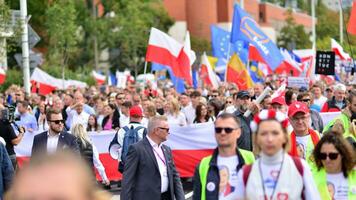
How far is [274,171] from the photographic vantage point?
528 centimetres

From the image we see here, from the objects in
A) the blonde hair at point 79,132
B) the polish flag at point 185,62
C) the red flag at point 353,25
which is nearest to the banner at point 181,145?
the blonde hair at point 79,132

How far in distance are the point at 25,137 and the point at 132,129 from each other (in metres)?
4.86

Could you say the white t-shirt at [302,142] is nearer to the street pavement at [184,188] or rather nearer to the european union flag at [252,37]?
the street pavement at [184,188]

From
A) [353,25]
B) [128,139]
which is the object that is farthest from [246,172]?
[353,25]

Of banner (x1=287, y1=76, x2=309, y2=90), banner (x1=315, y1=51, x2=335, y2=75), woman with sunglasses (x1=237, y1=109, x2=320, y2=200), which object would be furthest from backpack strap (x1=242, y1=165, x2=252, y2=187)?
banner (x1=315, y1=51, x2=335, y2=75)

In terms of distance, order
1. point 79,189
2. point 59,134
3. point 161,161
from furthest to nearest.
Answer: point 59,134, point 161,161, point 79,189

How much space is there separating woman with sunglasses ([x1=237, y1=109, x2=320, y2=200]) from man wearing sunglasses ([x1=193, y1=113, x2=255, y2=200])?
25.7 inches

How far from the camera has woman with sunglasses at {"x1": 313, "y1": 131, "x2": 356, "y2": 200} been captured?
6.41 meters

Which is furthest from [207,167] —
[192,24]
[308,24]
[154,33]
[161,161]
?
[308,24]

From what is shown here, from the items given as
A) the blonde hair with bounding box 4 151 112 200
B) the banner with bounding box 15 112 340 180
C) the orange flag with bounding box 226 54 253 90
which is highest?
the orange flag with bounding box 226 54 253 90

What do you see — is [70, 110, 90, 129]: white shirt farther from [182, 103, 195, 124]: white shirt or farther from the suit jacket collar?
the suit jacket collar

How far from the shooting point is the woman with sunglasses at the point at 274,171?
525 cm

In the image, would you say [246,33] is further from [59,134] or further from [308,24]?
[308,24]

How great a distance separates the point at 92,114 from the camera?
18.0m
